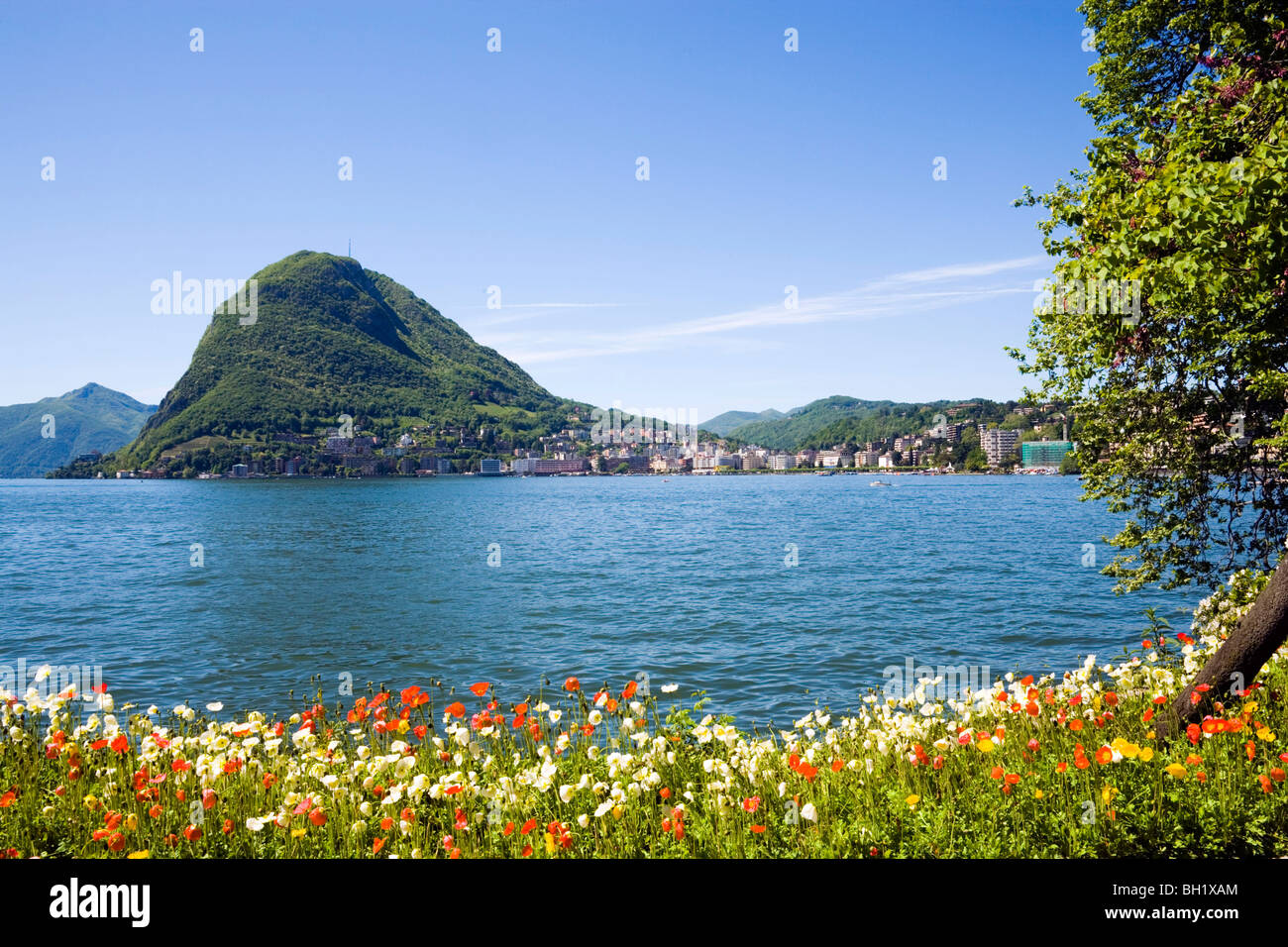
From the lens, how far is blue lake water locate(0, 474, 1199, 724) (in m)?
19.9

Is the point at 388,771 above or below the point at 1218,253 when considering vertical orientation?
below

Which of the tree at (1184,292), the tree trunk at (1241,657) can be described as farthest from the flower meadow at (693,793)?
the tree at (1184,292)

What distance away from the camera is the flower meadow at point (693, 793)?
587 cm

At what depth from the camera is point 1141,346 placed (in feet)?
44.0

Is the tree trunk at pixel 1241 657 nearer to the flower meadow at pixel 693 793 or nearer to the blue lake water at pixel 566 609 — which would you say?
the flower meadow at pixel 693 793

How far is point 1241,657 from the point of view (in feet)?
24.4

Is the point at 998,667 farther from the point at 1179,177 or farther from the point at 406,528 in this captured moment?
the point at 406,528

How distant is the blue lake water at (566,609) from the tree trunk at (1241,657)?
6.11 meters

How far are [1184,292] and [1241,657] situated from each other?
11.2 feet

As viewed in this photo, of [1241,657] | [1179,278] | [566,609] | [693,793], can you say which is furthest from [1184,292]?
[566,609]

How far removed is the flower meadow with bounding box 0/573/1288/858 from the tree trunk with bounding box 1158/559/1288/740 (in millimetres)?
241

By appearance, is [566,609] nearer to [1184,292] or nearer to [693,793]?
[693,793]
